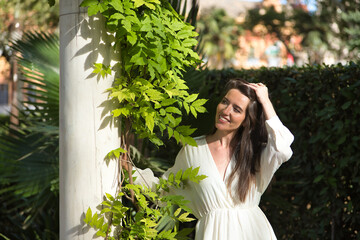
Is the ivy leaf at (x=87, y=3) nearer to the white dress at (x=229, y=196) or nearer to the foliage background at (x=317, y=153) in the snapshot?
the white dress at (x=229, y=196)

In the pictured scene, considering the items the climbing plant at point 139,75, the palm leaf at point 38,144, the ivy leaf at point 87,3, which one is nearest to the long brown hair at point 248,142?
the climbing plant at point 139,75

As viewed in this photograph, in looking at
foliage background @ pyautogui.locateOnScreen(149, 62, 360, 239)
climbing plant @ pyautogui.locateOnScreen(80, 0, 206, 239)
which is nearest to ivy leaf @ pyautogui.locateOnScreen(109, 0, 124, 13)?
climbing plant @ pyautogui.locateOnScreen(80, 0, 206, 239)

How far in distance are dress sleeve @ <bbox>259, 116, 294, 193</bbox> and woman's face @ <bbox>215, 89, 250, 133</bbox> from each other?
0.16 meters

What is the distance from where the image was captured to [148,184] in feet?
7.70

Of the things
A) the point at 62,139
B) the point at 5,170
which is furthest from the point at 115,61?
the point at 5,170

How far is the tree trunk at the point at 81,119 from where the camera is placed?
1953 millimetres

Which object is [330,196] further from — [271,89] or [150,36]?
[150,36]

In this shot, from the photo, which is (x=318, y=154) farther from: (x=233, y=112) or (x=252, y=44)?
(x=252, y=44)

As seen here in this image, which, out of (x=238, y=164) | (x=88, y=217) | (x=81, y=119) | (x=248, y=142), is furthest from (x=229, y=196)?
(x=81, y=119)

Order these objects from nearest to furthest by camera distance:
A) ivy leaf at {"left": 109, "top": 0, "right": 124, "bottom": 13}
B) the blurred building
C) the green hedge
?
ivy leaf at {"left": 109, "top": 0, "right": 124, "bottom": 13} < the green hedge < the blurred building

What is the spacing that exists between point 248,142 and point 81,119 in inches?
34.4

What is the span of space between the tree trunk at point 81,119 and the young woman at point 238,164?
565 millimetres

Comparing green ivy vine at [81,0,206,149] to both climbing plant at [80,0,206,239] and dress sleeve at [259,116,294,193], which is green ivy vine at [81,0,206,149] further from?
dress sleeve at [259,116,294,193]

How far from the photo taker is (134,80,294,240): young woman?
7.54 ft
